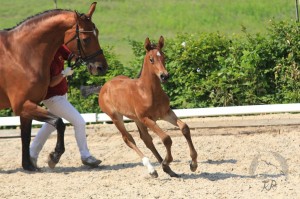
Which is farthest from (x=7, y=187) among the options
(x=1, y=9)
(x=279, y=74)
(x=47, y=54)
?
(x=1, y=9)

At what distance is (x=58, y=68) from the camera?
10086mm

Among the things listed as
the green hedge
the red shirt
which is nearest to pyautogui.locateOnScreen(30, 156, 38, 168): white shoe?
the red shirt

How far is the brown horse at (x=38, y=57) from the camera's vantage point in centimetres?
959

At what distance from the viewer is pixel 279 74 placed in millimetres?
13438

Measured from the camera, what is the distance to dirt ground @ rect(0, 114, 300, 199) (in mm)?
8195

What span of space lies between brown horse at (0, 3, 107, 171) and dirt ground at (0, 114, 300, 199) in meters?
0.68

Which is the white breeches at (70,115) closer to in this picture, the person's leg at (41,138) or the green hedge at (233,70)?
the person's leg at (41,138)

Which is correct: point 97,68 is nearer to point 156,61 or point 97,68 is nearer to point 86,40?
point 86,40

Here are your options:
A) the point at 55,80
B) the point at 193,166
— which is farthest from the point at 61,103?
the point at 193,166

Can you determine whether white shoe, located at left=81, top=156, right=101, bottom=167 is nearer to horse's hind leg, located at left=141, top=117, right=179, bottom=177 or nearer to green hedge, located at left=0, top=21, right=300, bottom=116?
horse's hind leg, located at left=141, top=117, right=179, bottom=177

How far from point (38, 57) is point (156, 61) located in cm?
154

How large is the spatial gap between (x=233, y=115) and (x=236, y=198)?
544 centimetres

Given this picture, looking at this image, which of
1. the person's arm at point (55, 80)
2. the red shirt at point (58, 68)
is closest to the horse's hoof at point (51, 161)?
the red shirt at point (58, 68)

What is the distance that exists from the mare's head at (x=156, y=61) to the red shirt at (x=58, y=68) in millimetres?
1303
